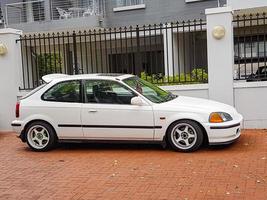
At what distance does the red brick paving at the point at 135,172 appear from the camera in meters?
6.52

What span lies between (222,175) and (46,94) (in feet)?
13.4

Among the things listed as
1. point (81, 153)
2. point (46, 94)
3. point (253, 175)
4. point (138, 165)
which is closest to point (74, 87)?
point (46, 94)

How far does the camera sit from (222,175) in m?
7.18

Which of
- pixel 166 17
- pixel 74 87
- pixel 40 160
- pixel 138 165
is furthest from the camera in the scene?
pixel 166 17

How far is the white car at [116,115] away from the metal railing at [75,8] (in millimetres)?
12562

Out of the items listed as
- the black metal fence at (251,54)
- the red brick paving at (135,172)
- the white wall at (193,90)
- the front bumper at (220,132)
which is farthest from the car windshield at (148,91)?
the black metal fence at (251,54)

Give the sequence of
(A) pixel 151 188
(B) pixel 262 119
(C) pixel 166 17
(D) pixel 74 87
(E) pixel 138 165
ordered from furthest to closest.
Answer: (C) pixel 166 17 < (B) pixel 262 119 < (D) pixel 74 87 < (E) pixel 138 165 < (A) pixel 151 188

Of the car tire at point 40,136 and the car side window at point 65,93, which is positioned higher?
the car side window at point 65,93

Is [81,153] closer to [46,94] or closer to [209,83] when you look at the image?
[46,94]

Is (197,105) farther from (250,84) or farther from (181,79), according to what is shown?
(181,79)

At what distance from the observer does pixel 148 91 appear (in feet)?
31.2

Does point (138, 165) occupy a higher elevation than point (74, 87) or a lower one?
lower

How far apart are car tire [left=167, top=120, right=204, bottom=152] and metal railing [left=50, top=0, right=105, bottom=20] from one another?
1397 cm

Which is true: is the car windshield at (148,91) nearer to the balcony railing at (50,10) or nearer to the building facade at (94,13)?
the building facade at (94,13)
